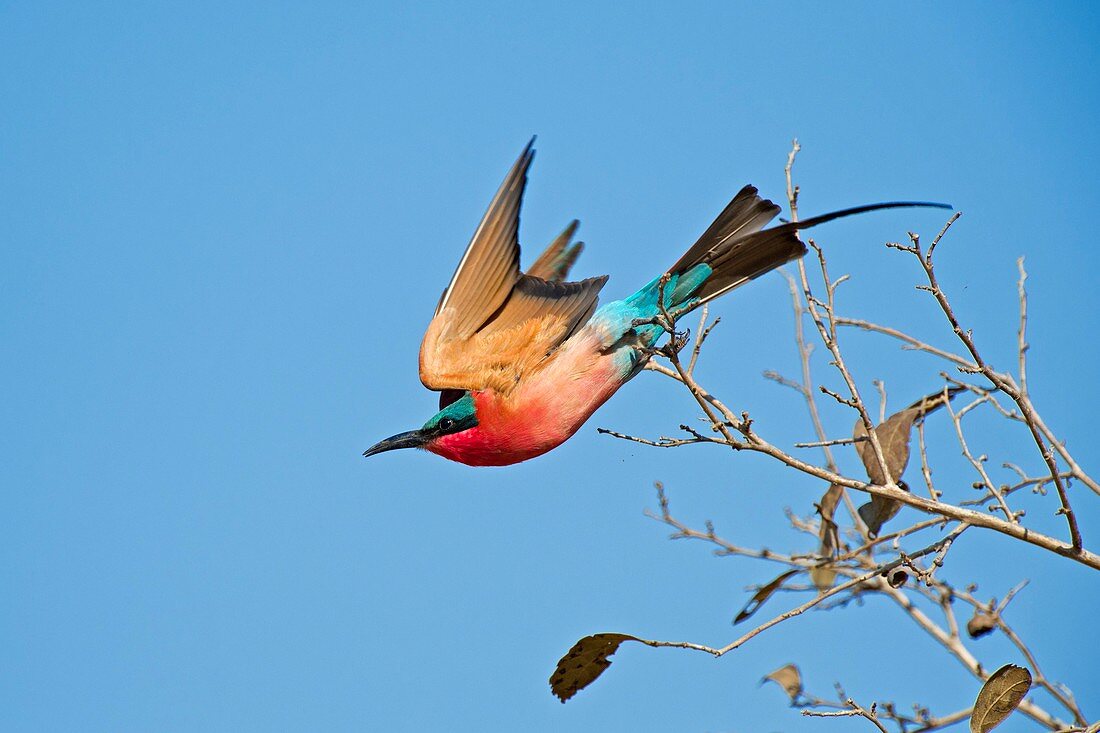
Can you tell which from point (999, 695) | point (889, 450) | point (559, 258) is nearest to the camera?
point (999, 695)

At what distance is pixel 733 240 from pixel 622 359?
0.48 meters

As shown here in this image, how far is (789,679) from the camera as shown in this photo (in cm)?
360

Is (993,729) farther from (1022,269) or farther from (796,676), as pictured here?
(1022,269)

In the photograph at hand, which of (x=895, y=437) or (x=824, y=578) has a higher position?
(x=895, y=437)

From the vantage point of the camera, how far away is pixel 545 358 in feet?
10.7

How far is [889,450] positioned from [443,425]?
1.29 metres

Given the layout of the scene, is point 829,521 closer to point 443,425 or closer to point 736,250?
point 736,250

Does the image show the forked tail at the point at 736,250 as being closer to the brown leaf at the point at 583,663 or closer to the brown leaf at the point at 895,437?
the brown leaf at the point at 895,437

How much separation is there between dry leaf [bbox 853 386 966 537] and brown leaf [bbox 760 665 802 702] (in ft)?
2.38

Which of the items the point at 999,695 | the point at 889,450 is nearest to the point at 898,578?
the point at 999,695

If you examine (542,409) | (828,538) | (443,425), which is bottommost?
(828,538)

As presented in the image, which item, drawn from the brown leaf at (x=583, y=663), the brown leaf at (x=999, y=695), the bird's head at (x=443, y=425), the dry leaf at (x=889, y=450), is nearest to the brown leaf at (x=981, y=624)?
the dry leaf at (x=889, y=450)

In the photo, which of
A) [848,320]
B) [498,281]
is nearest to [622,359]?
[498,281]

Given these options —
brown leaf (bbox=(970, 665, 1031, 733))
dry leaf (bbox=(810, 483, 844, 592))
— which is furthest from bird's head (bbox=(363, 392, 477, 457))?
brown leaf (bbox=(970, 665, 1031, 733))
